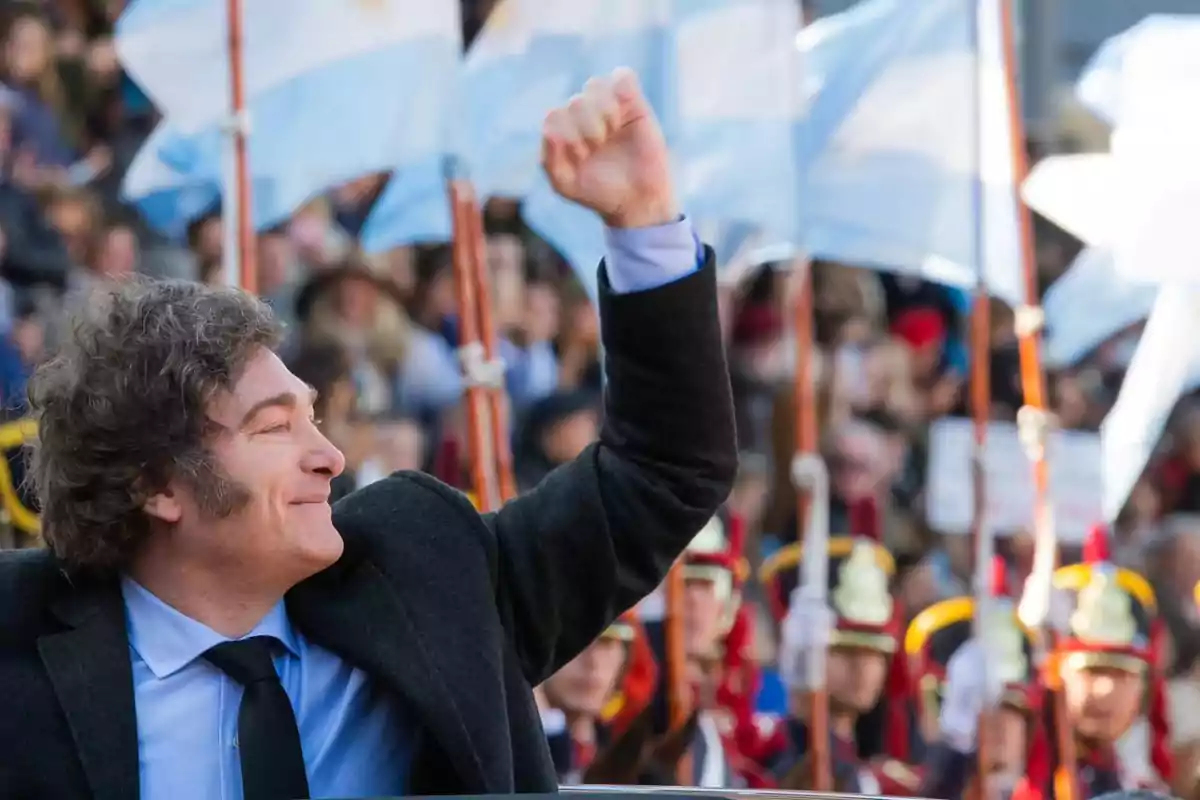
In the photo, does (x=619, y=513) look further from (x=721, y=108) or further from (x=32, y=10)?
(x=32, y=10)

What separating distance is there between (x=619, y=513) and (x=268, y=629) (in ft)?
1.32

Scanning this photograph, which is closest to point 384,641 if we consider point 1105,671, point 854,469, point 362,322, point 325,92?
point 325,92

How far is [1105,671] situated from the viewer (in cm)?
680

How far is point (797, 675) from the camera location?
6492 mm

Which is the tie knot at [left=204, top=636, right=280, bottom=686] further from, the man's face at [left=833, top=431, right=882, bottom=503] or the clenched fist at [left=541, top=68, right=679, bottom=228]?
the man's face at [left=833, top=431, right=882, bottom=503]

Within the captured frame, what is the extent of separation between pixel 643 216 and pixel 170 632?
26.8 inches

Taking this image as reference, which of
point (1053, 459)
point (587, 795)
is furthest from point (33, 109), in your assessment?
point (587, 795)

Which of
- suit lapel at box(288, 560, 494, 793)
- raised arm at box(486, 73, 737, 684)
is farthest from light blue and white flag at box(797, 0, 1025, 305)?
suit lapel at box(288, 560, 494, 793)

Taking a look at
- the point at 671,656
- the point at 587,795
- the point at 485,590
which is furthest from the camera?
the point at 671,656

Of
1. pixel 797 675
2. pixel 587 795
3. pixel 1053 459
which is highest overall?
pixel 587 795

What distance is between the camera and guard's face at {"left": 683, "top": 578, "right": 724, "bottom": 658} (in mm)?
6570

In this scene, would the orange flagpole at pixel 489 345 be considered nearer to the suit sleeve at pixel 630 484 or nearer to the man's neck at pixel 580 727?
the man's neck at pixel 580 727

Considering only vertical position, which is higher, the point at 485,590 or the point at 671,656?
the point at 485,590

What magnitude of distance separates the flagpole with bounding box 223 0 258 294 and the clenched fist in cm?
297
